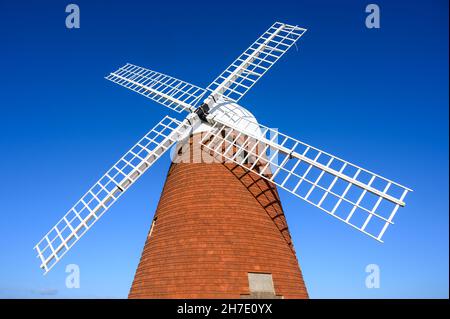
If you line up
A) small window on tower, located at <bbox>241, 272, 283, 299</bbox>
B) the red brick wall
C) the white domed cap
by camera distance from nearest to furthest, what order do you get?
small window on tower, located at <bbox>241, 272, 283, 299</bbox> → the red brick wall → the white domed cap

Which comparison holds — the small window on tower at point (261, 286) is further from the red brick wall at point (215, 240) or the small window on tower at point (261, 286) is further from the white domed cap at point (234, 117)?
the white domed cap at point (234, 117)

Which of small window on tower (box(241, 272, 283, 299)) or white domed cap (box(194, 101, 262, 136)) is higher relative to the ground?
white domed cap (box(194, 101, 262, 136))

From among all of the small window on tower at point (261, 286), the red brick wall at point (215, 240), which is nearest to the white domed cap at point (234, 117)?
the red brick wall at point (215, 240)

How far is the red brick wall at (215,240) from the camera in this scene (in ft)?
32.2

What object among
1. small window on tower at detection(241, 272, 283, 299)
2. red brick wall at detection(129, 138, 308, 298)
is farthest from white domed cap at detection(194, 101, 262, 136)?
small window on tower at detection(241, 272, 283, 299)

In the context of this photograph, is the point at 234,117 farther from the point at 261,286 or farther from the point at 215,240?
the point at 261,286

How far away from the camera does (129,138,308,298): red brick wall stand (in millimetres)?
9805

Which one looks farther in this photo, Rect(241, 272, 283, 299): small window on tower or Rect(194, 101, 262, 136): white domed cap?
Rect(194, 101, 262, 136): white domed cap

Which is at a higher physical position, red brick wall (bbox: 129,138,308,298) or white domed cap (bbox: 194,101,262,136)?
white domed cap (bbox: 194,101,262,136)

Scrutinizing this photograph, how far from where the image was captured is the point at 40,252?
1079 centimetres

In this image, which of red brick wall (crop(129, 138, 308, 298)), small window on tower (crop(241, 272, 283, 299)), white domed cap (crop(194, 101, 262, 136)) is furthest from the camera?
white domed cap (crop(194, 101, 262, 136))

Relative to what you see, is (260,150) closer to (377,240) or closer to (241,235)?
(241,235)

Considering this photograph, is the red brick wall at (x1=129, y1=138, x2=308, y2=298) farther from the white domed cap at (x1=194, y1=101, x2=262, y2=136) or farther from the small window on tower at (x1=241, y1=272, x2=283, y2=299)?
the white domed cap at (x1=194, y1=101, x2=262, y2=136)
